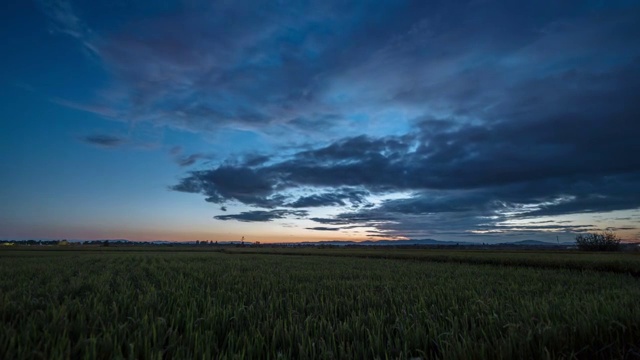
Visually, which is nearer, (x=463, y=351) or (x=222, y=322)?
(x=463, y=351)

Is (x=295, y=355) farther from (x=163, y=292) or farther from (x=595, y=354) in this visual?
(x=163, y=292)

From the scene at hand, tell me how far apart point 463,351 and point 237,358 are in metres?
2.08


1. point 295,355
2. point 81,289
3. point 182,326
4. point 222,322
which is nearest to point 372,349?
point 295,355

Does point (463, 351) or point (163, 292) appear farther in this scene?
point (163, 292)

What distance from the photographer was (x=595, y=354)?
3.24 m

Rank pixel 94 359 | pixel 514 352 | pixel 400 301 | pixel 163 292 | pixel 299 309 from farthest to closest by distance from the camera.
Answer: pixel 163 292, pixel 400 301, pixel 299 309, pixel 514 352, pixel 94 359

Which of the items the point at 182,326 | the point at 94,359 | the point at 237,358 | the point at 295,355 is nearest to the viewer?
the point at 94,359

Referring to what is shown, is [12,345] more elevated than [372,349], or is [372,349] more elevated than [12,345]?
[12,345]

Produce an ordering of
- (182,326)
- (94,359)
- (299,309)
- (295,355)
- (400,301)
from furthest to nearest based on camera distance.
Answer: 1. (400,301)
2. (299,309)
3. (182,326)
4. (295,355)
5. (94,359)

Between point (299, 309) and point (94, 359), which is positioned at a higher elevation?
point (94, 359)

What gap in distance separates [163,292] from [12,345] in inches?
177

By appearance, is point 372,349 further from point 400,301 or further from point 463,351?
point 400,301

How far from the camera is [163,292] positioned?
22.9 ft

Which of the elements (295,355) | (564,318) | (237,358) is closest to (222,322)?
(295,355)
